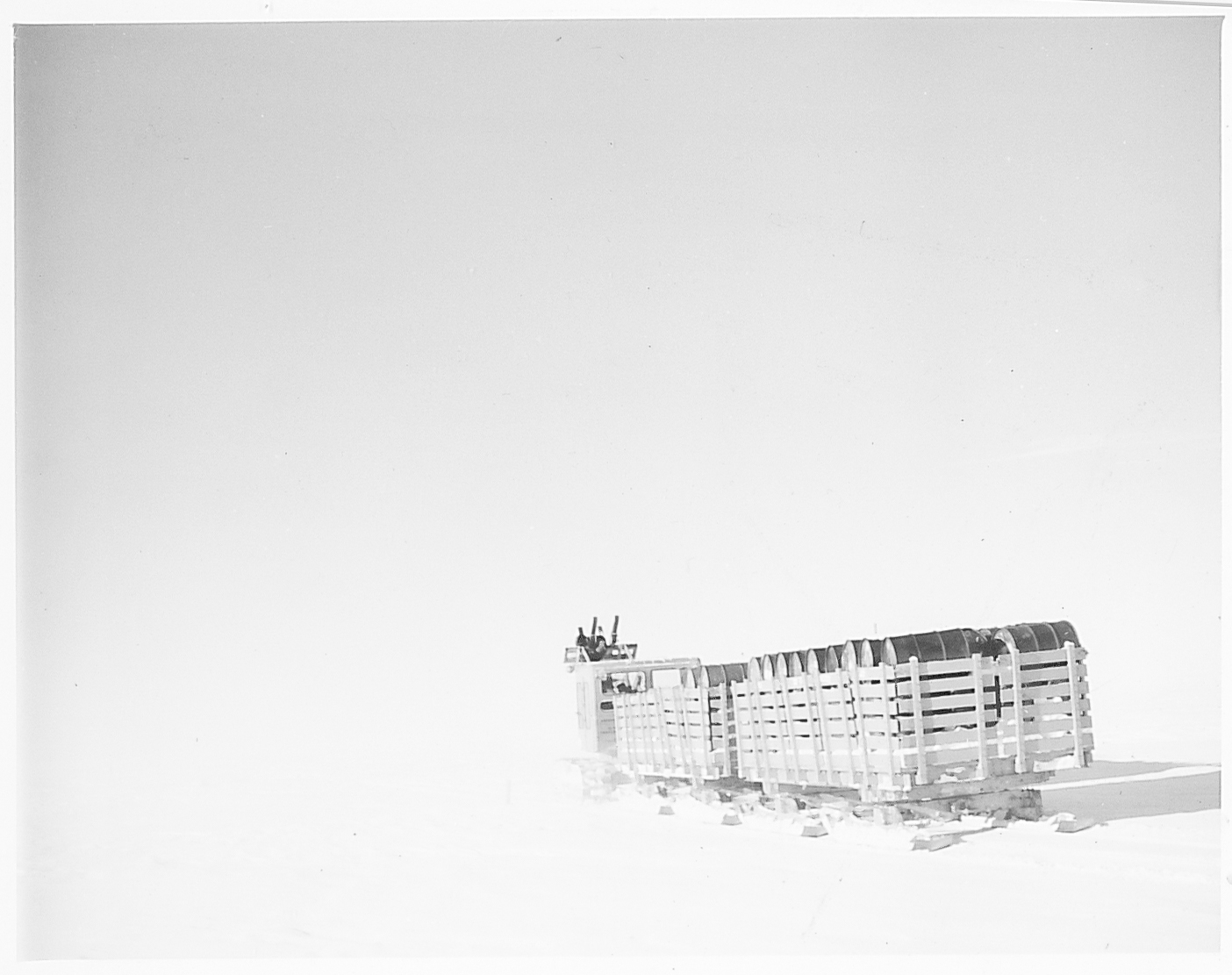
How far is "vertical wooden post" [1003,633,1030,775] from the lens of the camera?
10.7 feet

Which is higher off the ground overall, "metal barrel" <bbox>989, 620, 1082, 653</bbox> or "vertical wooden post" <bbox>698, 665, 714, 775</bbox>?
"metal barrel" <bbox>989, 620, 1082, 653</bbox>

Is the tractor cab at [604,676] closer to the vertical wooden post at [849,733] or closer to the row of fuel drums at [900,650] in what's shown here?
the row of fuel drums at [900,650]

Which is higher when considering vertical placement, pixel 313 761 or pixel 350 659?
pixel 350 659

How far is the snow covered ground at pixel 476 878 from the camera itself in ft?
11.3

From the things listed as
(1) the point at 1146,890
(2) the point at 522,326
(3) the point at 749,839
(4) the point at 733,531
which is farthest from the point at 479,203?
(1) the point at 1146,890

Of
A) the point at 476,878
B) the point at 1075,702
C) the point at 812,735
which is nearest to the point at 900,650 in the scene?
the point at 812,735

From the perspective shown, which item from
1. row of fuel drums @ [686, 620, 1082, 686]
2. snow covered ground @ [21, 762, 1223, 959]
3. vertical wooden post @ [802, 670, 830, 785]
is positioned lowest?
snow covered ground @ [21, 762, 1223, 959]

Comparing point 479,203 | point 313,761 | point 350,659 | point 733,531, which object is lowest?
point 313,761

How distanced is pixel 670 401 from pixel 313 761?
1191 millimetres

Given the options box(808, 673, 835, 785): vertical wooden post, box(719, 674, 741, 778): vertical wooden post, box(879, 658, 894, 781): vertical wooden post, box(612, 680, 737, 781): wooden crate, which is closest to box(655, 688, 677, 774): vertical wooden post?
box(612, 680, 737, 781): wooden crate

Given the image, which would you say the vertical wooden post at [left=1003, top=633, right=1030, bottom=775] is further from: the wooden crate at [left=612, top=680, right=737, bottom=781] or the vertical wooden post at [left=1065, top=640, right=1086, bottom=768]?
the wooden crate at [left=612, top=680, right=737, bottom=781]

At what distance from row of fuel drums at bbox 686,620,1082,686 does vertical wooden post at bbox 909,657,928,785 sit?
0.12 feet

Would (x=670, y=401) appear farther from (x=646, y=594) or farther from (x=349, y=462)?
(x=349, y=462)

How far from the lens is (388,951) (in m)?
3.46
